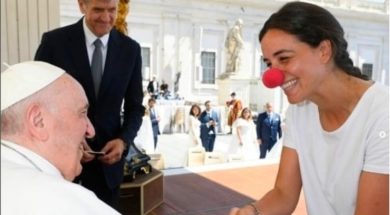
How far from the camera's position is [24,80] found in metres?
0.73

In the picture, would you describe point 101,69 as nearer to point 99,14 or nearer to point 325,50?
point 99,14

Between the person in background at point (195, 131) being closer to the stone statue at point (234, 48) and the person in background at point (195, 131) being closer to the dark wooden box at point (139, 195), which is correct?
the dark wooden box at point (139, 195)

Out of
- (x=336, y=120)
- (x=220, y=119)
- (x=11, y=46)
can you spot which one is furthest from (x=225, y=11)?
(x=336, y=120)

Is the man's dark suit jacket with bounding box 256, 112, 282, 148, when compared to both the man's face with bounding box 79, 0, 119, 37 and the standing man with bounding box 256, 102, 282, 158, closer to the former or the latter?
the standing man with bounding box 256, 102, 282, 158

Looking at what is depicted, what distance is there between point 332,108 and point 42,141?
0.70 meters

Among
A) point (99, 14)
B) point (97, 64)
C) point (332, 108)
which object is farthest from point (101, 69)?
point (332, 108)

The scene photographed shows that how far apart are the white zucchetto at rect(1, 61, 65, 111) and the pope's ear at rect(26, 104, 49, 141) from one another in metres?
0.03

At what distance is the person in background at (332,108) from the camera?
0.92 meters

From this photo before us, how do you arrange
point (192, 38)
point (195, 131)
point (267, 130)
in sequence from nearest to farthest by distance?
point (267, 130), point (195, 131), point (192, 38)

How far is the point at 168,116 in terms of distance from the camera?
9.98 metres

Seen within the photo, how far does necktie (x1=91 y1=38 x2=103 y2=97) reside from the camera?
150cm

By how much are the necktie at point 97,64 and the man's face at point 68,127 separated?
2.26 feet

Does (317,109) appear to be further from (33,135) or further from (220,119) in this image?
(220,119)

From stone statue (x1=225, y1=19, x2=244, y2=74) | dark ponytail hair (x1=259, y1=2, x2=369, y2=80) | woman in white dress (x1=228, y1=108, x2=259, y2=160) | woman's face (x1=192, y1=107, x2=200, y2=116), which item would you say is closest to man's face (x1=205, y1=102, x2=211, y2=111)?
woman's face (x1=192, y1=107, x2=200, y2=116)
